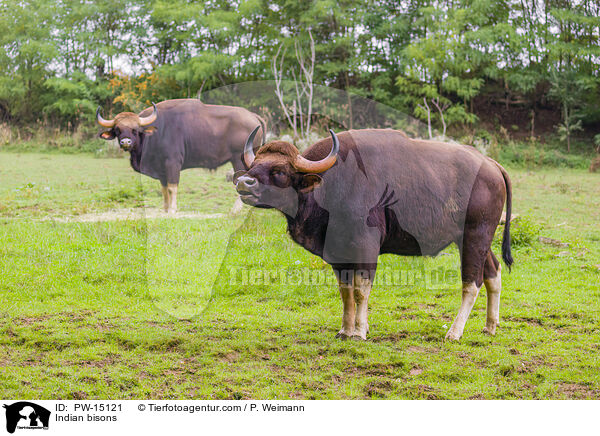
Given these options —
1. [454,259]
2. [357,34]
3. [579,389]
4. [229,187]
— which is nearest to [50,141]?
[229,187]

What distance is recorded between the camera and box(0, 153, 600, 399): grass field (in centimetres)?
470

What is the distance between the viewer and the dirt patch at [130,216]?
1022cm

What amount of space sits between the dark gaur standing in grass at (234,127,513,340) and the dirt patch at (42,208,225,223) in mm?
5146

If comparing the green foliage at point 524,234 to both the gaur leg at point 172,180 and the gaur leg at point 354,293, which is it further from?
the gaur leg at point 172,180

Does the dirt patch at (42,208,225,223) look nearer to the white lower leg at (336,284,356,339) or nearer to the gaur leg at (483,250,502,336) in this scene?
the white lower leg at (336,284,356,339)

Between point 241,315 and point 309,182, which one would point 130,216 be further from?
point 309,182

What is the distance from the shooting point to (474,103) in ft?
72.5

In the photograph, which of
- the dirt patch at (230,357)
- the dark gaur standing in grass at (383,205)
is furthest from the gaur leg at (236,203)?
the dirt patch at (230,357)

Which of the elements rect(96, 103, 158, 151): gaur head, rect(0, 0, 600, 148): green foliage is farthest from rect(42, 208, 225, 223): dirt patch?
rect(0, 0, 600, 148): green foliage

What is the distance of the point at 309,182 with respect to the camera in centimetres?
511
